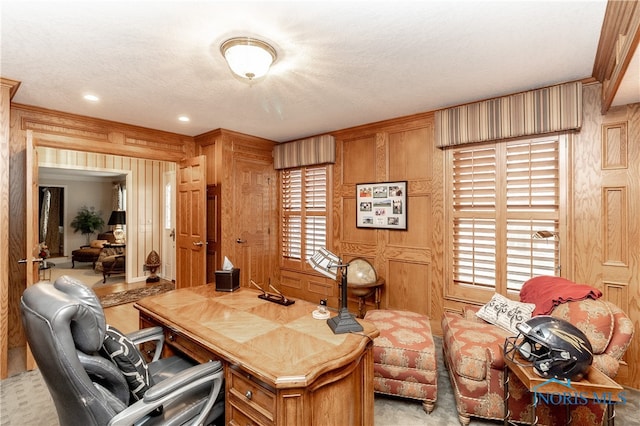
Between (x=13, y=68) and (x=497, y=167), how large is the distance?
14.1ft

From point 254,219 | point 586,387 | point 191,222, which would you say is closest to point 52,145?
point 191,222

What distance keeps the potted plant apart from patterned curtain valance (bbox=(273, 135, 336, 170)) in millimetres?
7138

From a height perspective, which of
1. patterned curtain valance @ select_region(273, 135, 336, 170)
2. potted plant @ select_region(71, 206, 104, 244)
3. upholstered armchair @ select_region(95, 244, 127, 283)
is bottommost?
upholstered armchair @ select_region(95, 244, 127, 283)

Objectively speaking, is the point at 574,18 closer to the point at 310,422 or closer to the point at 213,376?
the point at 310,422

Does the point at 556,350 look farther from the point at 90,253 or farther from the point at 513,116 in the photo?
the point at 90,253

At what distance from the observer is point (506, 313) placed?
8.25ft

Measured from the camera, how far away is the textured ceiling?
5.63 feet

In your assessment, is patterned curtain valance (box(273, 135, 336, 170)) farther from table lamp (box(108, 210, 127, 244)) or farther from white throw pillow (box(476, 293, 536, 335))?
table lamp (box(108, 210, 127, 244))

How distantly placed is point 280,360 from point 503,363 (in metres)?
1.54

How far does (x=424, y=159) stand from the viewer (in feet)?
11.8

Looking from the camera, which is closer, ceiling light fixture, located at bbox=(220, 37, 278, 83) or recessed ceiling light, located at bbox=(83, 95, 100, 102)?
ceiling light fixture, located at bbox=(220, 37, 278, 83)

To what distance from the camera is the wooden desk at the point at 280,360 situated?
4.23 feet

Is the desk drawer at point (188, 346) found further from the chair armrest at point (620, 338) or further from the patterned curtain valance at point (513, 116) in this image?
the patterned curtain valance at point (513, 116)

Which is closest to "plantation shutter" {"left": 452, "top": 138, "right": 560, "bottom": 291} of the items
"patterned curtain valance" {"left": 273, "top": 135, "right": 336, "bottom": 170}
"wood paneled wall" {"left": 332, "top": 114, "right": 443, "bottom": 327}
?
"wood paneled wall" {"left": 332, "top": 114, "right": 443, "bottom": 327}
